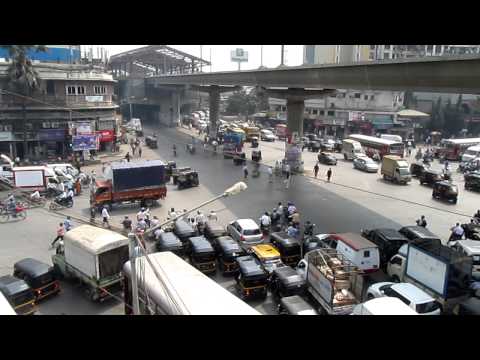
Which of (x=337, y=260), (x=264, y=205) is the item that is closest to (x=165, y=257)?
(x=337, y=260)

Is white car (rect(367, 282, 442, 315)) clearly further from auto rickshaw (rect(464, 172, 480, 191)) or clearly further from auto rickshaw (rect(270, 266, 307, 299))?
auto rickshaw (rect(464, 172, 480, 191))

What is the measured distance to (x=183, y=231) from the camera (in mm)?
20594

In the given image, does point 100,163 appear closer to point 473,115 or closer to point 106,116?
point 106,116

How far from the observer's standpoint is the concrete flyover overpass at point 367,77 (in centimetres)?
1980

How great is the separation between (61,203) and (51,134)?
18.9 metres

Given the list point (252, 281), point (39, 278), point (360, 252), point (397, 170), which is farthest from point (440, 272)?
point (397, 170)

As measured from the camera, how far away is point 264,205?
2823 centimetres

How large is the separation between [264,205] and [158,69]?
333ft

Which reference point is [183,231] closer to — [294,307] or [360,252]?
[294,307]

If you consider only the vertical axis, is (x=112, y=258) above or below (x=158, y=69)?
below

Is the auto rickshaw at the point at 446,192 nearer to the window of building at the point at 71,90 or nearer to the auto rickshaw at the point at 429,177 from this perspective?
the auto rickshaw at the point at 429,177
